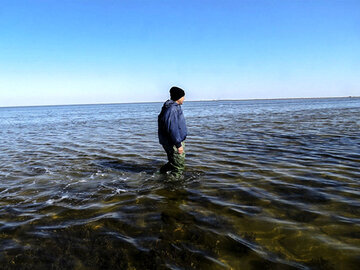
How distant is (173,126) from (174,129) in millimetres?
93

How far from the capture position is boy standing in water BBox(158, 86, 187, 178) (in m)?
6.80

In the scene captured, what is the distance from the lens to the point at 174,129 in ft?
22.4

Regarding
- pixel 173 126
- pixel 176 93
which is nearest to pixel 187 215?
pixel 173 126

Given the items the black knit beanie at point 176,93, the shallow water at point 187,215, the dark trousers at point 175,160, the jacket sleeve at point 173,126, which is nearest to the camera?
the shallow water at point 187,215

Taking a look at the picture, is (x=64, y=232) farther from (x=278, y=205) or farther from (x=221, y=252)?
(x=278, y=205)

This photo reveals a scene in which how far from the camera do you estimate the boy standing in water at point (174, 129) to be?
680 cm

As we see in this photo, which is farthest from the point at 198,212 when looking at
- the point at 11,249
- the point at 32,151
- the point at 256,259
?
the point at 32,151

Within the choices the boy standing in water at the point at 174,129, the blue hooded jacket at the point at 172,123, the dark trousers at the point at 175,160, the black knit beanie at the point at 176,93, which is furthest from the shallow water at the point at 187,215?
the black knit beanie at the point at 176,93

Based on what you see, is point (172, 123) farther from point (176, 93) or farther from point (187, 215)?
point (187, 215)

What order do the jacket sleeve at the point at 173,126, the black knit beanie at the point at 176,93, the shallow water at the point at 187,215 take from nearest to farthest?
1. the shallow water at the point at 187,215
2. the jacket sleeve at the point at 173,126
3. the black knit beanie at the point at 176,93

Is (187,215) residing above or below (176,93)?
below

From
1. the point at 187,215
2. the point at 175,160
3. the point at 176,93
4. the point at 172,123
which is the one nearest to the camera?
the point at 187,215

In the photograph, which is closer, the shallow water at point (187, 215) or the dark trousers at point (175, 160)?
the shallow water at point (187, 215)

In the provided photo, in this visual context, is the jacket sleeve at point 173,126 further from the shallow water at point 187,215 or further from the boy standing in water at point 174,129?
the shallow water at point 187,215
